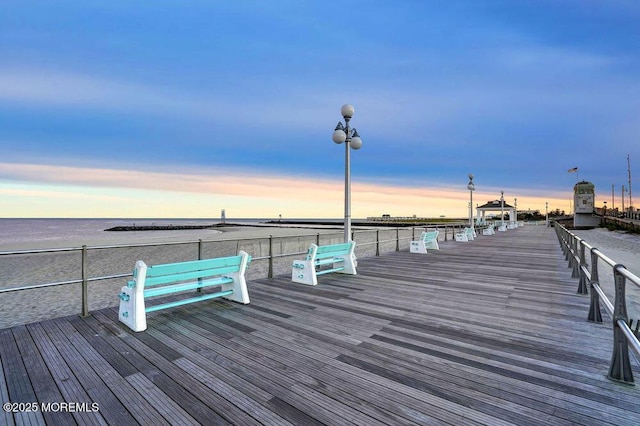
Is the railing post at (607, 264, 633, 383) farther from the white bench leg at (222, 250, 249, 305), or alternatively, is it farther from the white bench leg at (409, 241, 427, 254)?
the white bench leg at (409, 241, 427, 254)

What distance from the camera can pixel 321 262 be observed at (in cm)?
659

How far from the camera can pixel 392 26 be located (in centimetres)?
1345

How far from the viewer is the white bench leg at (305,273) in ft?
20.3

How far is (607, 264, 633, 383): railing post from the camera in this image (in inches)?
95.3

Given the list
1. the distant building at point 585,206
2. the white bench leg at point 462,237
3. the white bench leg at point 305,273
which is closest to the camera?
the white bench leg at point 305,273

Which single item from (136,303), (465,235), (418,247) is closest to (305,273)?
(136,303)

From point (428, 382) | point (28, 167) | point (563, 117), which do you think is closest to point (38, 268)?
point (428, 382)

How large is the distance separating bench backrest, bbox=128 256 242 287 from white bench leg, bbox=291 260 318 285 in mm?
1758

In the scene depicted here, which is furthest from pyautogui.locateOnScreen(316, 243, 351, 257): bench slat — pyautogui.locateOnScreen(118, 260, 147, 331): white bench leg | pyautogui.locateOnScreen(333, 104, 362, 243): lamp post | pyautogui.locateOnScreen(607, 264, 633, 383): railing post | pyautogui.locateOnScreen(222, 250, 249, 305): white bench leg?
pyautogui.locateOnScreen(607, 264, 633, 383): railing post

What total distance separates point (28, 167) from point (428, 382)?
161 ft

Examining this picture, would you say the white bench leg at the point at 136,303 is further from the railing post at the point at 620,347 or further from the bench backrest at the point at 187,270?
the railing post at the point at 620,347

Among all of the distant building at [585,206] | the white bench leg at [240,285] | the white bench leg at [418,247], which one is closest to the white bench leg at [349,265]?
the white bench leg at [240,285]

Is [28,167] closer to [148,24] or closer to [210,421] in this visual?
[148,24]

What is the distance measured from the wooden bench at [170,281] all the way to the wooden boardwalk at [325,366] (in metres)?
0.19
